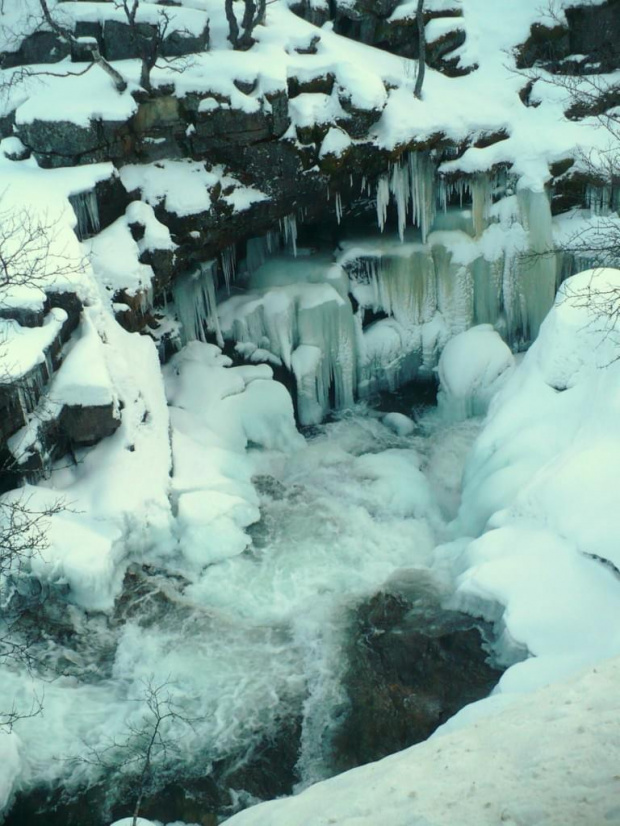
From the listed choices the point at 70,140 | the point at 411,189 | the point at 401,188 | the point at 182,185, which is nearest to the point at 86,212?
the point at 70,140

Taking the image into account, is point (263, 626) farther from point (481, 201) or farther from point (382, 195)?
point (481, 201)

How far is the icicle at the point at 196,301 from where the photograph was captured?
1324 cm

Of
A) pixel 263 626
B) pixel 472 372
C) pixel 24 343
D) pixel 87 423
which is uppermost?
pixel 24 343

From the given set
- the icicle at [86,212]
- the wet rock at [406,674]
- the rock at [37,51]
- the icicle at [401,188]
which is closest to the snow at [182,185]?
the icicle at [86,212]

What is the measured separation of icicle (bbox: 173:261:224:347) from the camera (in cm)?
1324

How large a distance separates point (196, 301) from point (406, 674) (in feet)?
24.5

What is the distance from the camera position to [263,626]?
29.8 ft

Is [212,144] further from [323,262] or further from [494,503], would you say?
[494,503]

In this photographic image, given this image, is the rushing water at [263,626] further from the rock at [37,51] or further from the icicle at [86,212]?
the rock at [37,51]

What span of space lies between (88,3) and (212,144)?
340cm

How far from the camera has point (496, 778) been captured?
4.42 meters

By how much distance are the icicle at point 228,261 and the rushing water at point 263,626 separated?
355 cm

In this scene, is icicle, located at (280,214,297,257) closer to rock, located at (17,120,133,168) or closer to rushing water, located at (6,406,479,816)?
rock, located at (17,120,133,168)

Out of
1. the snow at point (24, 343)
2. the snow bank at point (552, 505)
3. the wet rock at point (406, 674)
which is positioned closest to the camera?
the snow bank at point (552, 505)
